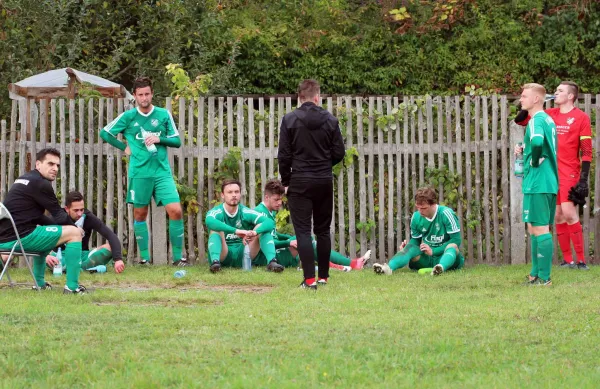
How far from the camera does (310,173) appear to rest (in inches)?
371

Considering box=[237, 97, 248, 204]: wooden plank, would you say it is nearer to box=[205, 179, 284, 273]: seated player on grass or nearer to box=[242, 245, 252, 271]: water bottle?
box=[205, 179, 284, 273]: seated player on grass

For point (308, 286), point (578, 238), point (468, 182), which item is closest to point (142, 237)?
point (308, 286)

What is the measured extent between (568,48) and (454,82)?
230 centimetres

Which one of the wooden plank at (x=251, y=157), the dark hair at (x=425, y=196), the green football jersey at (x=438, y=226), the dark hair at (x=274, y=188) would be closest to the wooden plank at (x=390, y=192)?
the green football jersey at (x=438, y=226)

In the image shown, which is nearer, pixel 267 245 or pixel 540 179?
pixel 540 179

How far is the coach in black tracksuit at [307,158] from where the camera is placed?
371 inches

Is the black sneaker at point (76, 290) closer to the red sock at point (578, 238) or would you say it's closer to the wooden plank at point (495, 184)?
the wooden plank at point (495, 184)

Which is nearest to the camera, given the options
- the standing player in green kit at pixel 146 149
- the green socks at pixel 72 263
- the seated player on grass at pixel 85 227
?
the green socks at pixel 72 263

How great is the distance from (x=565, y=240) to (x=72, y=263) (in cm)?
565

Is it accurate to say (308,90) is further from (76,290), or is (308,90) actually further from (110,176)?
(110,176)

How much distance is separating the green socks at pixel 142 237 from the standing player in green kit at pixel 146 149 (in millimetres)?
140

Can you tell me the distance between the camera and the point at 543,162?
385 inches

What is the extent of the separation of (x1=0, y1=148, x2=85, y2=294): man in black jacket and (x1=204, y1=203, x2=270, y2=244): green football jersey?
91.8 inches

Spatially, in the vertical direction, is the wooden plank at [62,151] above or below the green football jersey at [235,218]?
above
